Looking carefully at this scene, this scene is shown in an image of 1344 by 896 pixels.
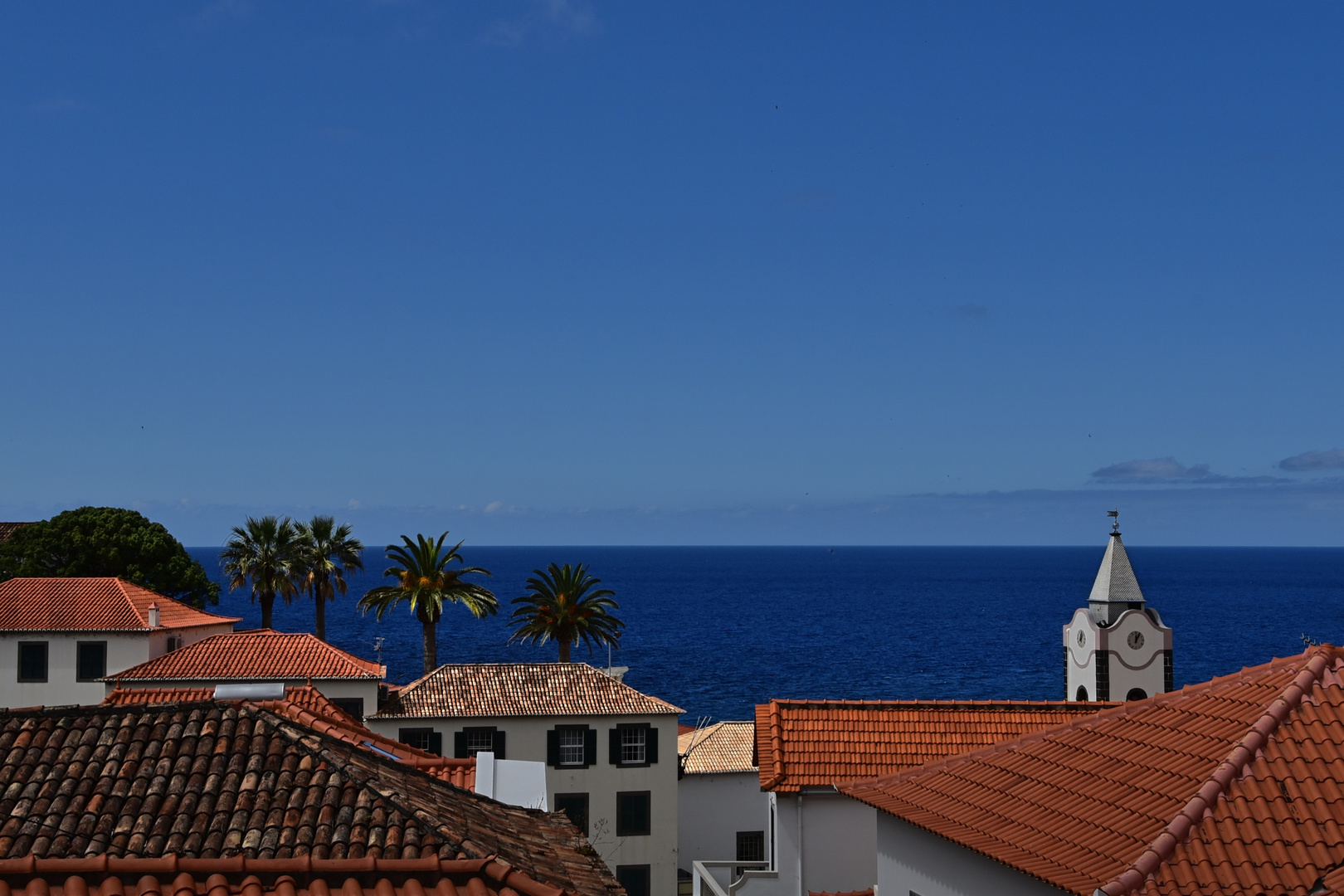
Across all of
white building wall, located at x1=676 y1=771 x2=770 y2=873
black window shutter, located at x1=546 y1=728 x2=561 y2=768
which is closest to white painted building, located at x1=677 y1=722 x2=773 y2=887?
white building wall, located at x1=676 y1=771 x2=770 y2=873

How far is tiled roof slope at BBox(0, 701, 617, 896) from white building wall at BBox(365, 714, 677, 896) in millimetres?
32430

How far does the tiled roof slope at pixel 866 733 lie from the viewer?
1055 inches

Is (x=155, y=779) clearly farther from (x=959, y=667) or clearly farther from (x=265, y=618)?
(x=959, y=667)

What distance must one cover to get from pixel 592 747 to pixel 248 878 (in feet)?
120

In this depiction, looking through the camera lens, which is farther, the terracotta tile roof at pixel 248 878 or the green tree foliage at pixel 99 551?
the green tree foliage at pixel 99 551

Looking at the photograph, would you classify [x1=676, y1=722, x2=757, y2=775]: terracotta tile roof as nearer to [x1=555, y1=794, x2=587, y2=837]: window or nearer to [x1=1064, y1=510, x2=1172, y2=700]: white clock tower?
[x1=555, y1=794, x2=587, y2=837]: window

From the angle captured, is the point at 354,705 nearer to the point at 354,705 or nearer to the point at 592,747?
the point at 354,705

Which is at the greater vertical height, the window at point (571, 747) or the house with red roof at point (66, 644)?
the house with red roof at point (66, 644)

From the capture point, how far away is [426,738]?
45.2 meters

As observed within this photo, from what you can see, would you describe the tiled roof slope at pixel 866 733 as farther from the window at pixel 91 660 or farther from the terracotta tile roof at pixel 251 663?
the window at pixel 91 660

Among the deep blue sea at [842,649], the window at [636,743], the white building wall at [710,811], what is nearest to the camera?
the window at [636,743]

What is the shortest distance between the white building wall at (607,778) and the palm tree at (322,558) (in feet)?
82.5

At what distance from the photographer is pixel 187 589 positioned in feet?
247

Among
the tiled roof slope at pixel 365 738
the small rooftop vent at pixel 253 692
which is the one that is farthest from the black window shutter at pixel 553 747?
the small rooftop vent at pixel 253 692
